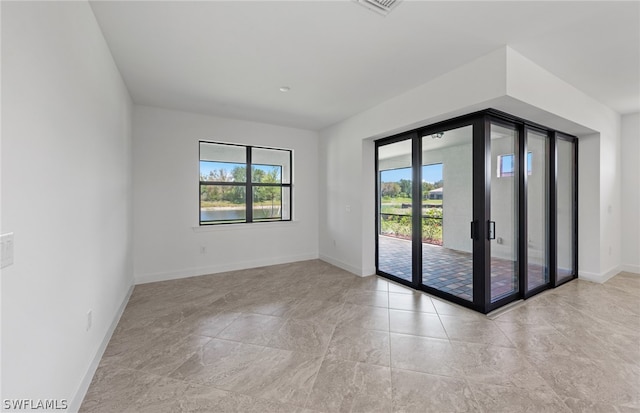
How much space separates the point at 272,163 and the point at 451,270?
3771 mm

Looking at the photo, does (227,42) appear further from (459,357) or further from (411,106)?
(459,357)

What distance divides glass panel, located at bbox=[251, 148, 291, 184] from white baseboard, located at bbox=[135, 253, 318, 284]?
1610mm

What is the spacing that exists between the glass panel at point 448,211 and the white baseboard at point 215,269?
8.73ft

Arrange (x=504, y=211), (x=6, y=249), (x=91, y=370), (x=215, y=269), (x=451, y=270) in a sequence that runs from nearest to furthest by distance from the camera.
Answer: (x=6, y=249) → (x=91, y=370) → (x=504, y=211) → (x=451, y=270) → (x=215, y=269)

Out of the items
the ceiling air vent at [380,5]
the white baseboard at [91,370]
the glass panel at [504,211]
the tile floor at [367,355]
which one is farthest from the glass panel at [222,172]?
the glass panel at [504,211]

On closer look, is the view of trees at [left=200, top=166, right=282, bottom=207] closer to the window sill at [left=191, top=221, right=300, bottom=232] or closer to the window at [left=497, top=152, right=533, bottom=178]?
the window sill at [left=191, top=221, right=300, bottom=232]

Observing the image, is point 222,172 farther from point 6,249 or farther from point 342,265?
point 6,249

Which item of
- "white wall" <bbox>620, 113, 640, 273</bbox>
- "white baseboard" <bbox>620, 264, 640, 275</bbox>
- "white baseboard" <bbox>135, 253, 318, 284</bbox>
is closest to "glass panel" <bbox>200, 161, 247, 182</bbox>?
"white baseboard" <bbox>135, 253, 318, 284</bbox>

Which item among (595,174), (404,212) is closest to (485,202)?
(404,212)

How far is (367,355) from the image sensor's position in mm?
2260

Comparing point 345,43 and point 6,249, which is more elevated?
point 345,43

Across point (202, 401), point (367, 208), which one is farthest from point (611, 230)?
point (202, 401)

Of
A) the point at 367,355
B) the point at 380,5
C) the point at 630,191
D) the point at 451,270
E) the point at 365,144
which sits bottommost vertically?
the point at 367,355

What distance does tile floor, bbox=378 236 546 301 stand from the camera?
3.26 meters
